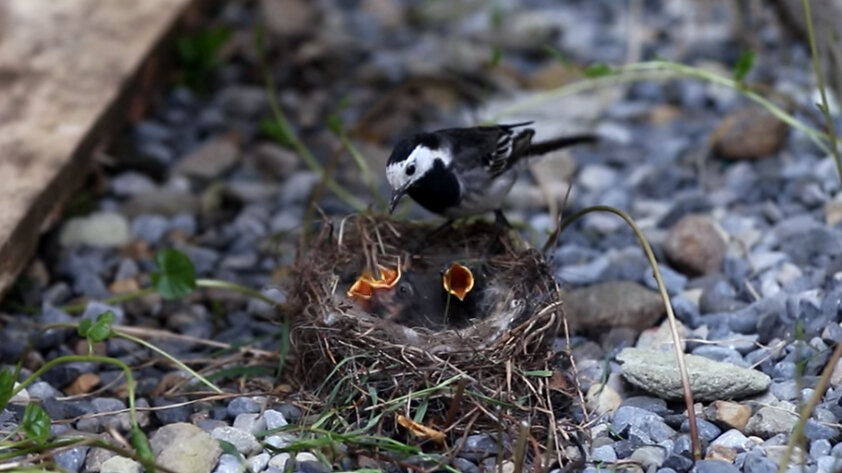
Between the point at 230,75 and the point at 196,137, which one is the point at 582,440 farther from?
the point at 230,75

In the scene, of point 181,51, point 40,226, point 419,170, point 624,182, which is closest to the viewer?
point 419,170

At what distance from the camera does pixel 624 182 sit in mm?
6375

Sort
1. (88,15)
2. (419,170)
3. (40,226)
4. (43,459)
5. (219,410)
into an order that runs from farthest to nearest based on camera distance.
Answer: (88,15) → (40,226) → (419,170) → (219,410) → (43,459)

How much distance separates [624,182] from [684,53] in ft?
5.21

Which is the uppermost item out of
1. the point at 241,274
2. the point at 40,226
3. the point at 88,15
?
the point at 88,15

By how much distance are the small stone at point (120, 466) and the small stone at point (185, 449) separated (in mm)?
73

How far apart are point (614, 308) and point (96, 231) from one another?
8.61 ft

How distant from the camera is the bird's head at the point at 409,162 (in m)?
4.70

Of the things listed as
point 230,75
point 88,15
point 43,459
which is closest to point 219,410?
point 43,459

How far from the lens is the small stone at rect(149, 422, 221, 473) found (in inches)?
152

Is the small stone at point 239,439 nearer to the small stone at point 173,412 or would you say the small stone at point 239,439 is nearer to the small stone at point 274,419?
the small stone at point 274,419

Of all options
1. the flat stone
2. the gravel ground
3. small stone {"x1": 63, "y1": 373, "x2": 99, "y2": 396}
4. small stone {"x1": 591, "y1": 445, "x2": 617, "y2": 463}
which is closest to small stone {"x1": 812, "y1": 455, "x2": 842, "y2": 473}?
the gravel ground

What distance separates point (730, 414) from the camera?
13.2 feet

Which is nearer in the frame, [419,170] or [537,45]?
[419,170]
